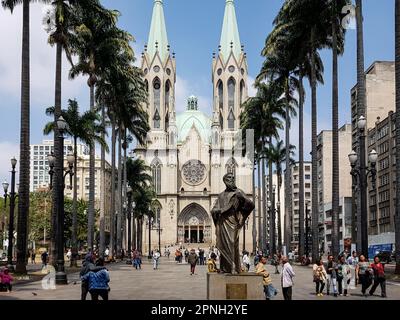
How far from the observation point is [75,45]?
3881 cm

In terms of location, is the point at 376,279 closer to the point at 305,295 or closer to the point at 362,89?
the point at 305,295

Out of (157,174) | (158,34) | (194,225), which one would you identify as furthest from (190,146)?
(158,34)

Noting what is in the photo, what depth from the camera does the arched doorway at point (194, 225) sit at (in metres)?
120

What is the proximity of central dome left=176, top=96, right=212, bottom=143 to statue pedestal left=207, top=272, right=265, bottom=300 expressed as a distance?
111 m

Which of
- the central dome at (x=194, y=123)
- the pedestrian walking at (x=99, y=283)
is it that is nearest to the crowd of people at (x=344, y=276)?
the pedestrian walking at (x=99, y=283)

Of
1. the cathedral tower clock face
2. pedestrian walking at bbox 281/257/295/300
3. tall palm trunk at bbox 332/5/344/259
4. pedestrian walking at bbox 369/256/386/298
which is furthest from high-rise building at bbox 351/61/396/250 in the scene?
pedestrian walking at bbox 281/257/295/300

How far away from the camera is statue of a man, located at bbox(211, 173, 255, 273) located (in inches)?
596

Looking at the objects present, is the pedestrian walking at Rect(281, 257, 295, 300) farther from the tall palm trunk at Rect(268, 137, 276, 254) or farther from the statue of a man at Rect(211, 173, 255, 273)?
the tall palm trunk at Rect(268, 137, 276, 254)

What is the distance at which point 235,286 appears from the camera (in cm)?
1465

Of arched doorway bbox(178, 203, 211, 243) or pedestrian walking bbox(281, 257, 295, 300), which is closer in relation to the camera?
pedestrian walking bbox(281, 257, 295, 300)

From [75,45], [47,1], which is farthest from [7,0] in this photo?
[75,45]

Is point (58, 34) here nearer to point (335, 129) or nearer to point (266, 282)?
point (335, 129)

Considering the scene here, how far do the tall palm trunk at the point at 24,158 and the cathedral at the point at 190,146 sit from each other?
285 ft

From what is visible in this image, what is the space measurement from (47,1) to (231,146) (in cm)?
9079
